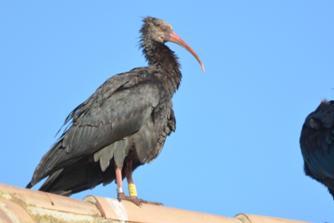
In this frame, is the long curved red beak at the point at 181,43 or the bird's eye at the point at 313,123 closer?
the bird's eye at the point at 313,123

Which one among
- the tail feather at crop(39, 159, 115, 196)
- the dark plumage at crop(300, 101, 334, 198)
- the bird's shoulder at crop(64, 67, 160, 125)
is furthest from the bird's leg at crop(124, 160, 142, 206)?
the dark plumage at crop(300, 101, 334, 198)

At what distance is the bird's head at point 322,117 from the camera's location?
7.76m

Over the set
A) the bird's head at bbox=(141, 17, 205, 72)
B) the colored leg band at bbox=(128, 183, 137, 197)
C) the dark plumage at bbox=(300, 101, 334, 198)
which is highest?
the bird's head at bbox=(141, 17, 205, 72)

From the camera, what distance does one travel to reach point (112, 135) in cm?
742

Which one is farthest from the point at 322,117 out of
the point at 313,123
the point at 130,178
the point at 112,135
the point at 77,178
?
the point at 77,178

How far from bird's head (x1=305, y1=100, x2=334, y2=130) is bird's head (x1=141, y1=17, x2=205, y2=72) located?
204 centimetres

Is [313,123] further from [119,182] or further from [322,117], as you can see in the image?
[119,182]

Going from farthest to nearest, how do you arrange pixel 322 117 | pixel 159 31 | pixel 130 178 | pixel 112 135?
pixel 159 31 < pixel 322 117 < pixel 130 178 < pixel 112 135


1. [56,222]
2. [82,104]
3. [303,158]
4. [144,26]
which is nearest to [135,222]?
[56,222]

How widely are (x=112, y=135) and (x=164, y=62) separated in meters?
1.39

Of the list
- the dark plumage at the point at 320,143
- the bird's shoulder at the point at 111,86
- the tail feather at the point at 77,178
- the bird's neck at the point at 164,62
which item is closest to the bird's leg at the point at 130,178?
the tail feather at the point at 77,178

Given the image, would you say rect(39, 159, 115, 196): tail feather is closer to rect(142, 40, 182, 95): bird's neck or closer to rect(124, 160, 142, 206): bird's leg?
rect(124, 160, 142, 206): bird's leg

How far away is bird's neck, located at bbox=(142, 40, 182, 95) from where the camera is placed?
26.7ft

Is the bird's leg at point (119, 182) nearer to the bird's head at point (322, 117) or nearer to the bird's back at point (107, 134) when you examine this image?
the bird's back at point (107, 134)
